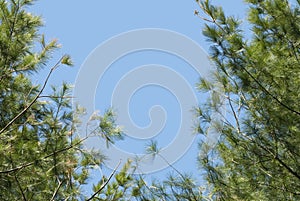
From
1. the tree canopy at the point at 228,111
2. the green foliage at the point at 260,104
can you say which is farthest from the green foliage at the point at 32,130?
the green foliage at the point at 260,104

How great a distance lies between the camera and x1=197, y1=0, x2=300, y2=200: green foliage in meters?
3.95

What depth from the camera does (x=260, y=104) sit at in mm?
4062

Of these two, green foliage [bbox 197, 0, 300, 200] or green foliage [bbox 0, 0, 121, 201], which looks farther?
green foliage [bbox 197, 0, 300, 200]

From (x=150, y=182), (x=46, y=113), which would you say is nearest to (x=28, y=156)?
→ (x=46, y=113)

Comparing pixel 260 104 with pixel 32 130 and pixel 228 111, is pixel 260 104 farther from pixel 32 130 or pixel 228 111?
pixel 32 130

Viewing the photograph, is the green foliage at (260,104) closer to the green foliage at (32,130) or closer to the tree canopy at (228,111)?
the tree canopy at (228,111)

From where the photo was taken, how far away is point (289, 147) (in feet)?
12.9

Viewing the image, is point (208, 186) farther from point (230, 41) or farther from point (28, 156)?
point (28, 156)

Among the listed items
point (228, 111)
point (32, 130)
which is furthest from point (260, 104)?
point (32, 130)

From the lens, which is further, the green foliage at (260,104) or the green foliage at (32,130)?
the green foliage at (260,104)

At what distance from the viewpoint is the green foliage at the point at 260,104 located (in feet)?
13.0

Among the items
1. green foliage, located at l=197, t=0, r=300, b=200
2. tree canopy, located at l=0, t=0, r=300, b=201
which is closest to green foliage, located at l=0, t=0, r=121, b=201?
tree canopy, located at l=0, t=0, r=300, b=201

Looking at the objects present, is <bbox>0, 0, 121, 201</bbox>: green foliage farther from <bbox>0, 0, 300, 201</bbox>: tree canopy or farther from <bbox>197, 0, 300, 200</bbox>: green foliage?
<bbox>197, 0, 300, 200</bbox>: green foliage

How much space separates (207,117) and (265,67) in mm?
669
